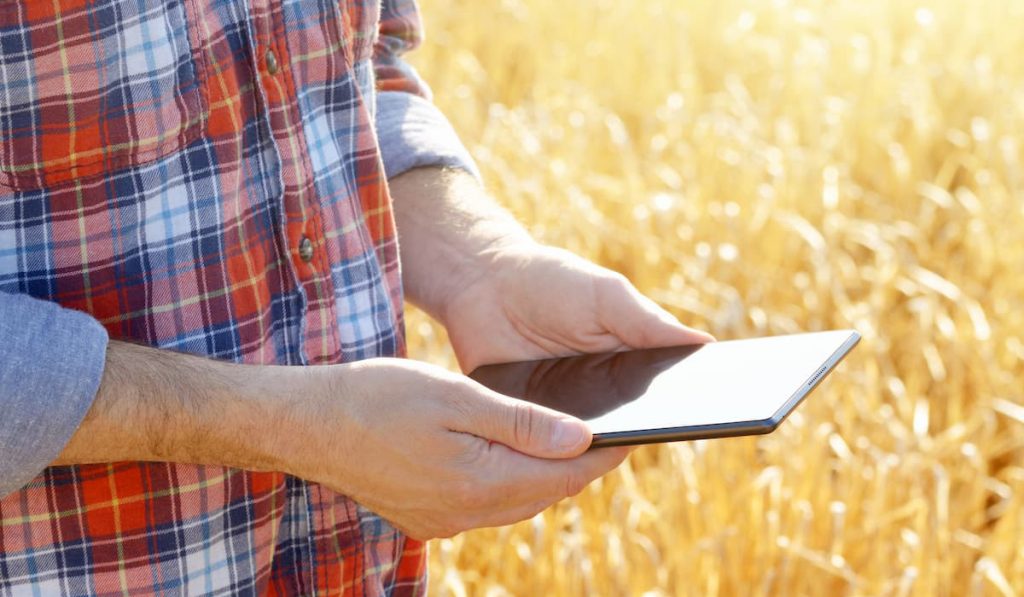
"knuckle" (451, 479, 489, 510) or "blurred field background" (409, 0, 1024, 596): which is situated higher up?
"knuckle" (451, 479, 489, 510)

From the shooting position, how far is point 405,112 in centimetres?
132

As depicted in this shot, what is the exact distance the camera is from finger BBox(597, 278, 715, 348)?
125 centimetres

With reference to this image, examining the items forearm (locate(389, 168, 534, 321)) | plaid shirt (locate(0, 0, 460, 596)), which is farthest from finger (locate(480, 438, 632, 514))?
forearm (locate(389, 168, 534, 321))

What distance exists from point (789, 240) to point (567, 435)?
1.95 meters

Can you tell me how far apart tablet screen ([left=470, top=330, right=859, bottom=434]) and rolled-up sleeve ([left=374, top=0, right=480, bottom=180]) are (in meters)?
0.22

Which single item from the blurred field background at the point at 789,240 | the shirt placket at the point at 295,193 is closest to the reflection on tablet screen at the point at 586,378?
the shirt placket at the point at 295,193

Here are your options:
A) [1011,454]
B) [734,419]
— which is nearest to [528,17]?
[1011,454]

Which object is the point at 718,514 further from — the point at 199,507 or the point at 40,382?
the point at 40,382

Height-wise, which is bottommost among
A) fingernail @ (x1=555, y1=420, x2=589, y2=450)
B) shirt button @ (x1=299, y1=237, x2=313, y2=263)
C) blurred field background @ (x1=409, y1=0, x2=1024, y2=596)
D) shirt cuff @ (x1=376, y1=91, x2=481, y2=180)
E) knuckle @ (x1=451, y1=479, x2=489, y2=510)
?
blurred field background @ (x1=409, y1=0, x2=1024, y2=596)

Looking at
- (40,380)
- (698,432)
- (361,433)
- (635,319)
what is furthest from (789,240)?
(40,380)

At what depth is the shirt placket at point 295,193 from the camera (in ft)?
3.44

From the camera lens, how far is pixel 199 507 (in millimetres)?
1014

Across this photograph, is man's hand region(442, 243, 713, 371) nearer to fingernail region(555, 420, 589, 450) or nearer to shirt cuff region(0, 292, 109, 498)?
fingernail region(555, 420, 589, 450)

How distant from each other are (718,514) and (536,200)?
1.05 m
